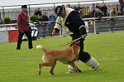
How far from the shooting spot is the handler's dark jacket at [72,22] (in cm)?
1189

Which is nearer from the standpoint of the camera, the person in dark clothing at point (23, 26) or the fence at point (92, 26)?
the person in dark clothing at point (23, 26)

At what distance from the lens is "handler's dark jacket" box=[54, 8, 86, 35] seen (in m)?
11.9

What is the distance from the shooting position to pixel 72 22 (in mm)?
11984

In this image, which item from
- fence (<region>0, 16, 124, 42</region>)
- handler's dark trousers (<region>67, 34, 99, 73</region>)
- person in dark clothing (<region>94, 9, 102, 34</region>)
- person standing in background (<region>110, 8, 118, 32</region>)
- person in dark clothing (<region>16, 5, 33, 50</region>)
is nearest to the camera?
handler's dark trousers (<region>67, 34, 99, 73</region>)

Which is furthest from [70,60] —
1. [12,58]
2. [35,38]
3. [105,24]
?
[105,24]

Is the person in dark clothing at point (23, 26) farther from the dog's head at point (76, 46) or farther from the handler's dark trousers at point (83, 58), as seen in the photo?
the dog's head at point (76, 46)

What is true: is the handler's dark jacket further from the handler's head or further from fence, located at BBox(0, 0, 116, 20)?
fence, located at BBox(0, 0, 116, 20)

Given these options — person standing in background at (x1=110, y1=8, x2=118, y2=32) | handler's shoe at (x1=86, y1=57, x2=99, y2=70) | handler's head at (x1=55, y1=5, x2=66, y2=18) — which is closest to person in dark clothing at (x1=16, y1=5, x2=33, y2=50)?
handler's shoe at (x1=86, y1=57, x2=99, y2=70)

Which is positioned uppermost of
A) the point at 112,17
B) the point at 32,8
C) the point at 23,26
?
the point at 23,26

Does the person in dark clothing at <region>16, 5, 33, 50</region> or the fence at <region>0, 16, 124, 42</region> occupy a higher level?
the person in dark clothing at <region>16, 5, 33, 50</region>

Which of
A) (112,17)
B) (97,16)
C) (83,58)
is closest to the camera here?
(83,58)

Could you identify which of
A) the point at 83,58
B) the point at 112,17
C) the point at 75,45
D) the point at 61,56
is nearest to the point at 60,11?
the point at 75,45

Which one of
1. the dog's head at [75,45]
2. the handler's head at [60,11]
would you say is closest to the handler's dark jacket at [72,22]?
the handler's head at [60,11]

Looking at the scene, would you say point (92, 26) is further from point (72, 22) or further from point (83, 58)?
point (72, 22)
